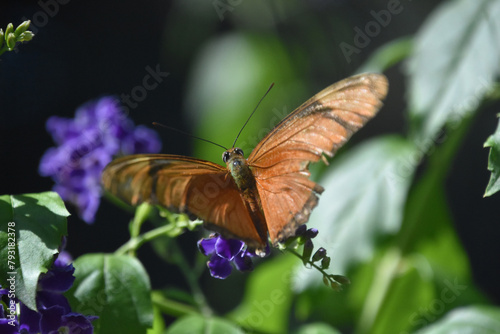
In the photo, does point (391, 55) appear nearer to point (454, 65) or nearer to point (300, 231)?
point (454, 65)

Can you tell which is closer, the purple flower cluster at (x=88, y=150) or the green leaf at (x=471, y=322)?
the green leaf at (x=471, y=322)

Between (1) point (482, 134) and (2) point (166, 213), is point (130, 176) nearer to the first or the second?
(2) point (166, 213)

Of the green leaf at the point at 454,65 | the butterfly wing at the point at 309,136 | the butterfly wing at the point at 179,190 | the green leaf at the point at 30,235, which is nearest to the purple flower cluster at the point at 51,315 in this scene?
the green leaf at the point at 30,235

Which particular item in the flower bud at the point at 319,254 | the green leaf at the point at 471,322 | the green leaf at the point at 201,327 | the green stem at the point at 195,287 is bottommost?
the green leaf at the point at 471,322

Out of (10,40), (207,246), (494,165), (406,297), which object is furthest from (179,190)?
(406,297)

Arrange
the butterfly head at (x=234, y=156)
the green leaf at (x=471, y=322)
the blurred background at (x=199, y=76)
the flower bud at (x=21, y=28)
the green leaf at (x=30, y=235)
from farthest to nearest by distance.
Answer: the blurred background at (x=199, y=76), the green leaf at (x=471, y=322), the butterfly head at (x=234, y=156), the flower bud at (x=21, y=28), the green leaf at (x=30, y=235)

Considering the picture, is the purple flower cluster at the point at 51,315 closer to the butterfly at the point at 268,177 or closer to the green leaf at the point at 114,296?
the green leaf at the point at 114,296
